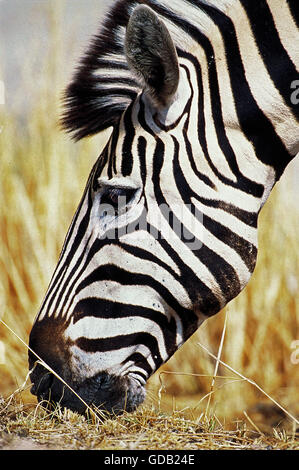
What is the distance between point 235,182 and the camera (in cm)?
218

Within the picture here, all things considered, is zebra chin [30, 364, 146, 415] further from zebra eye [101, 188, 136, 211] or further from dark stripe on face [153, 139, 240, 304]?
zebra eye [101, 188, 136, 211]

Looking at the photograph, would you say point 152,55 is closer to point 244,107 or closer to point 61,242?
point 244,107

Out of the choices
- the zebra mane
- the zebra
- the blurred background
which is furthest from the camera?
the blurred background

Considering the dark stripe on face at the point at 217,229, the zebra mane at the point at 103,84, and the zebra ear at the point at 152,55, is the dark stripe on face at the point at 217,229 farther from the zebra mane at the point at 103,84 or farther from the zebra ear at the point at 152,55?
the zebra mane at the point at 103,84

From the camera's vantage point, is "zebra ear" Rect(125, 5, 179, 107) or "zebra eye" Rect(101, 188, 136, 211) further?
"zebra eye" Rect(101, 188, 136, 211)

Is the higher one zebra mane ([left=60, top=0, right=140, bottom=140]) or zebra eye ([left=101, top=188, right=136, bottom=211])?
zebra mane ([left=60, top=0, right=140, bottom=140])

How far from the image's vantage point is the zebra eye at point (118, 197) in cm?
214

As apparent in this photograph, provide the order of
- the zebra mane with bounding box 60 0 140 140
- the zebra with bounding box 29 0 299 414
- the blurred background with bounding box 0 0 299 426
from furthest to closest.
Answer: the blurred background with bounding box 0 0 299 426
the zebra mane with bounding box 60 0 140 140
the zebra with bounding box 29 0 299 414

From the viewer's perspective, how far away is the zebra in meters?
2.12

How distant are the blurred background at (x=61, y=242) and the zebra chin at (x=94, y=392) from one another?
229 centimetres

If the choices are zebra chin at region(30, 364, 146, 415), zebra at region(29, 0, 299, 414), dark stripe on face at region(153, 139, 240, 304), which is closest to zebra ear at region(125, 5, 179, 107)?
zebra at region(29, 0, 299, 414)

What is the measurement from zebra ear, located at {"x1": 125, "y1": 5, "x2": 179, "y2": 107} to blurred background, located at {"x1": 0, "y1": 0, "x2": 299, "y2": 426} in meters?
2.78

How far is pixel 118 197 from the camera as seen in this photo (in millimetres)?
2164
